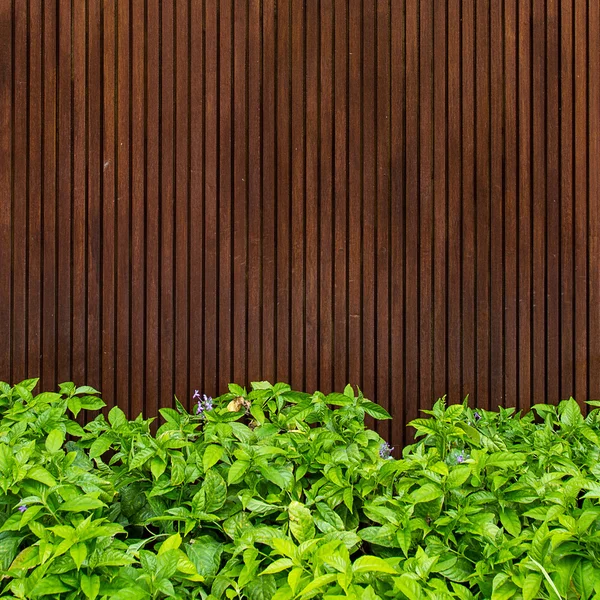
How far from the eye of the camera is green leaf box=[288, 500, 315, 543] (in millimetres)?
1487

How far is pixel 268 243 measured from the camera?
3303 millimetres

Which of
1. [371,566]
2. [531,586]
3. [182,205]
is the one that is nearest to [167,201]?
[182,205]

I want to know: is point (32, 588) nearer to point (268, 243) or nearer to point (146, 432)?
point (146, 432)

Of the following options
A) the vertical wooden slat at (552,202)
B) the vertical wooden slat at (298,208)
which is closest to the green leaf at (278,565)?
the vertical wooden slat at (298,208)

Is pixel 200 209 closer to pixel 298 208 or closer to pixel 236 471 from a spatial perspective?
pixel 298 208

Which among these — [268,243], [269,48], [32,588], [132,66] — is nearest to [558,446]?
[32,588]

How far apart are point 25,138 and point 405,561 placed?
3047 millimetres

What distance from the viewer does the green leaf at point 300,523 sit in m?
1.49

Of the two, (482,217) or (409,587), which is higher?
(482,217)

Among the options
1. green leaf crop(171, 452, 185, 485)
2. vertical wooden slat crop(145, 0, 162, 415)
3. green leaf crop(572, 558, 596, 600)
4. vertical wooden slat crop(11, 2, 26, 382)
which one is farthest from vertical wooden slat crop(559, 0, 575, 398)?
vertical wooden slat crop(11, 2, 26, 382)

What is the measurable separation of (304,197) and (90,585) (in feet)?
7.88

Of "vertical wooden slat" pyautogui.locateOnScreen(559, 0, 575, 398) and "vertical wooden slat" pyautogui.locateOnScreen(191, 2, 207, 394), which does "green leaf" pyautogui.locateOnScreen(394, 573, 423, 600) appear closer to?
"vertical wooden slat" pyautogui.locateOnScreen(191, 2, 207, 394)

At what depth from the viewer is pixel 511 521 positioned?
162cm

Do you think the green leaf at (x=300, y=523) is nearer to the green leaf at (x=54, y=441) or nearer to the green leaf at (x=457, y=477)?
the green leaf at (x=457, y=477)
